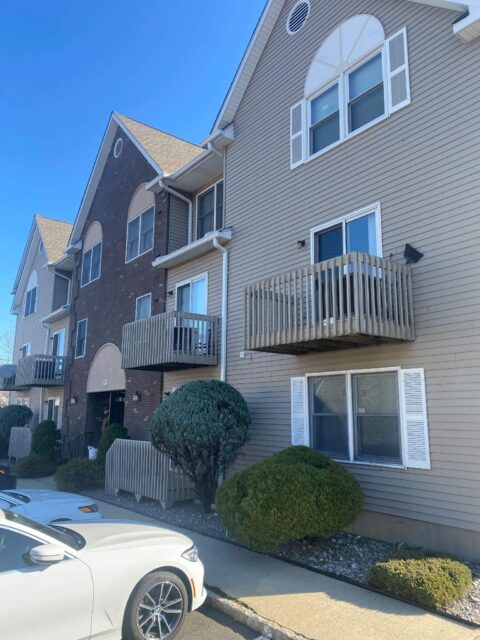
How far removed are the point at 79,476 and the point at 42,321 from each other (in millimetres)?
A: 12800

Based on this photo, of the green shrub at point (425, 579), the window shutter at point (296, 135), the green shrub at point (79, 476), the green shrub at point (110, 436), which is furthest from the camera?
the green shrub at point (110, 436)

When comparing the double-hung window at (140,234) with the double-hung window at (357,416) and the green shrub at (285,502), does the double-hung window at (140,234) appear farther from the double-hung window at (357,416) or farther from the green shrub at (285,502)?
the green shrub at (285,502)

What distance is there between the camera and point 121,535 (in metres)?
5.00

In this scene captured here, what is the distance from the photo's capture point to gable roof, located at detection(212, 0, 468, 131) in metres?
11.6

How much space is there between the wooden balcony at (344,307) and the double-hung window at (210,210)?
5647 mm

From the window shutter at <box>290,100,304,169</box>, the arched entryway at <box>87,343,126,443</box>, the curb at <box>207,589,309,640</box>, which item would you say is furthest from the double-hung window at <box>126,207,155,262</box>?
the curb at <box>207,589,309,640</box>

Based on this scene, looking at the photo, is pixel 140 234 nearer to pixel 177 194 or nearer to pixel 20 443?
pixel 177 194

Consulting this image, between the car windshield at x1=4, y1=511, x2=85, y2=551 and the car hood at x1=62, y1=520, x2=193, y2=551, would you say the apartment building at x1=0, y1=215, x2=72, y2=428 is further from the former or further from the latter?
the car windshield at x1=4, y1=511, x2=85, y2=551

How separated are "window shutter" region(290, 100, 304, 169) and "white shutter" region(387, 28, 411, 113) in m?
2.22

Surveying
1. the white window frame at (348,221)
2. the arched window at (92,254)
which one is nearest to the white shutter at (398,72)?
the white window frame at (348,221)

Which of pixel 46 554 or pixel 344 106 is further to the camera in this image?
pixel 344 106

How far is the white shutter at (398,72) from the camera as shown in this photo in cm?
865

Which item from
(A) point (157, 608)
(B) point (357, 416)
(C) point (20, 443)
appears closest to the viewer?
(A) point (157, 608)

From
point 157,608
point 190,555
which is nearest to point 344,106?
point 190,555
